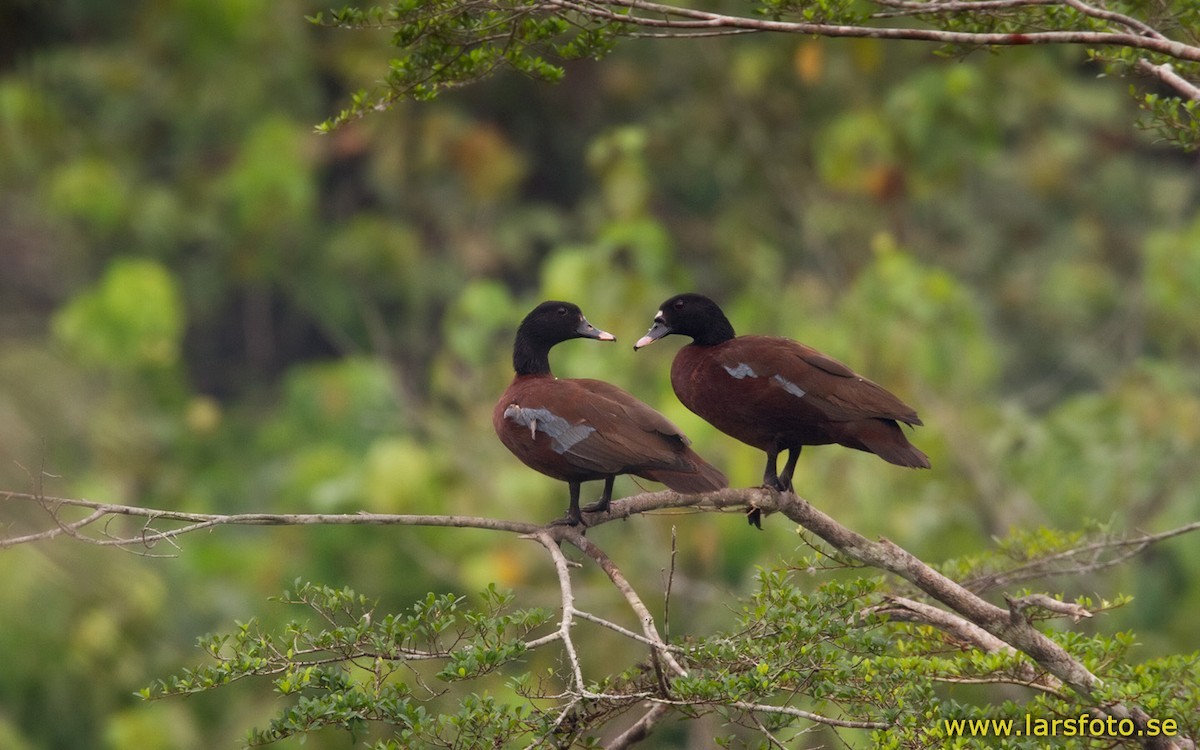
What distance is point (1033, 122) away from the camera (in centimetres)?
1620

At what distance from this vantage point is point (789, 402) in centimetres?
542

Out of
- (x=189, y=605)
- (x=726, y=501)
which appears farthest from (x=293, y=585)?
(x=189, y=605)

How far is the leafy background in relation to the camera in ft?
36.4

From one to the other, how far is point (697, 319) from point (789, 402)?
2.16 ft

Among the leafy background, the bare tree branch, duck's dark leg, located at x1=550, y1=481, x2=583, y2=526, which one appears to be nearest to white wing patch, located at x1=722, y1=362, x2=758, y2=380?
the bare tree branch

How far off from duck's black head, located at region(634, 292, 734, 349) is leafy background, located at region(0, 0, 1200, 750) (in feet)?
13.7

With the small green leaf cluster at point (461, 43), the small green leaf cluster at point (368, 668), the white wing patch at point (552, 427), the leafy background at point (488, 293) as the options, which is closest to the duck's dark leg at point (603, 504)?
the white wing patch at point (552, 427)

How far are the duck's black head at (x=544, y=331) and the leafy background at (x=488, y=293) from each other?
400 cm

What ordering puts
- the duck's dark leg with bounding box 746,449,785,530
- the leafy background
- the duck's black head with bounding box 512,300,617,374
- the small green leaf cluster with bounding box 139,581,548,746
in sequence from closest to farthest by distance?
the small green leaf cluster with bounding box 139,581,548,746 < the duck's dark leg with bounding box 746,449,785,530 < the duck's black head with bounding box 512,300,617,374 < the leafy background

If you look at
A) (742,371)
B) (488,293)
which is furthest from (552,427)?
(488,293)

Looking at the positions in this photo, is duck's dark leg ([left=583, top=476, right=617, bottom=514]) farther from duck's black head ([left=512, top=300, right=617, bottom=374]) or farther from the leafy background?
the leafy background

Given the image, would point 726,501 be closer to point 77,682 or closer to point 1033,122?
point 77,682

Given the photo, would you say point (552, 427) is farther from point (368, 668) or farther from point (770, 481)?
point (368, 668)

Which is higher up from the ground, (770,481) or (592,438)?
(592,438)
